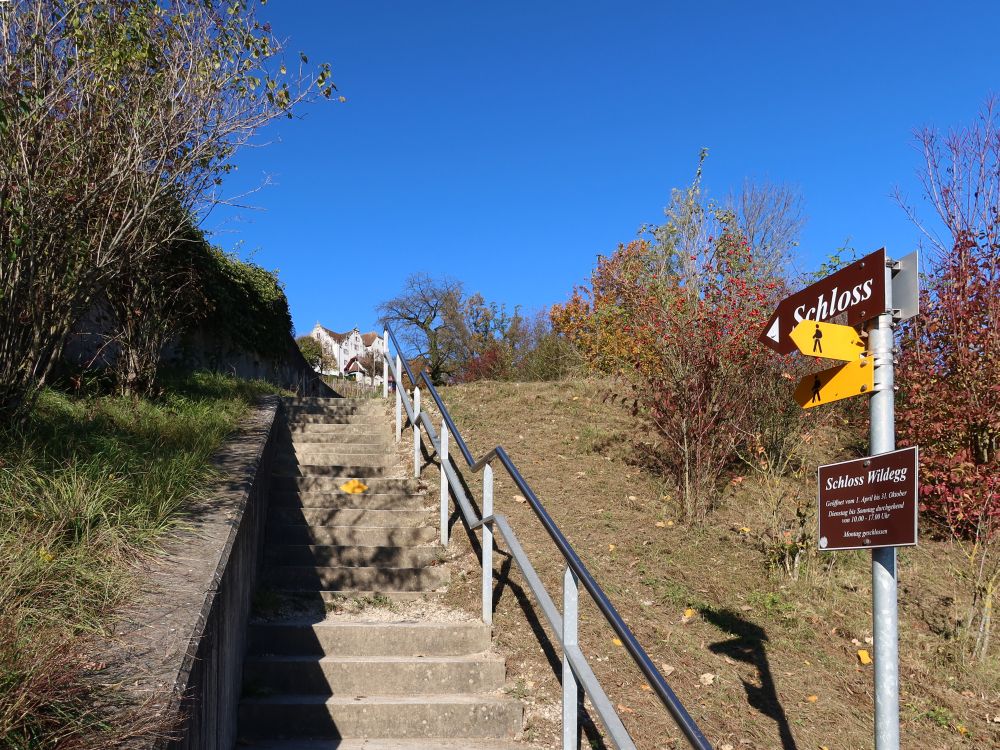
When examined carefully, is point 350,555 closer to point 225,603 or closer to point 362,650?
point 362,650

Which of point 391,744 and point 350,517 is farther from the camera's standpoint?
point 350,517

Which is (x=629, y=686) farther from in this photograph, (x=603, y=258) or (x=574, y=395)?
(x=603, y=258)

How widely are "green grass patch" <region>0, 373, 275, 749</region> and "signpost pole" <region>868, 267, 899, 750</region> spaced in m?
2.29

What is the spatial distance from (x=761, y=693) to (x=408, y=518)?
9.86 ft

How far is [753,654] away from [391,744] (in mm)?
2304

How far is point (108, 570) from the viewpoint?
3.37m

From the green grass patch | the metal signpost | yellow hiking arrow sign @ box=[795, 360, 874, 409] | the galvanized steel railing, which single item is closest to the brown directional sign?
the metal signpost

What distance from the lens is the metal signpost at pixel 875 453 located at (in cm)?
249

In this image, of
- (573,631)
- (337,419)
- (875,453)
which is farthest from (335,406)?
(875,453)

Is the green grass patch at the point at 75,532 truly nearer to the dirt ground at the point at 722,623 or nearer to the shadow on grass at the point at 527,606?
the shadow on grass at the point at 527,606

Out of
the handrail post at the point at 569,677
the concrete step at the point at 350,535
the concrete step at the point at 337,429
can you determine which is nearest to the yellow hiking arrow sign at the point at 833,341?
the handrail post at the point at 569,677

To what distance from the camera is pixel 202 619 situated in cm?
310

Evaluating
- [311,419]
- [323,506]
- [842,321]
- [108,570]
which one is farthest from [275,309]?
[842,321]

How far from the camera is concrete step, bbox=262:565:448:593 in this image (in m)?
5.41
